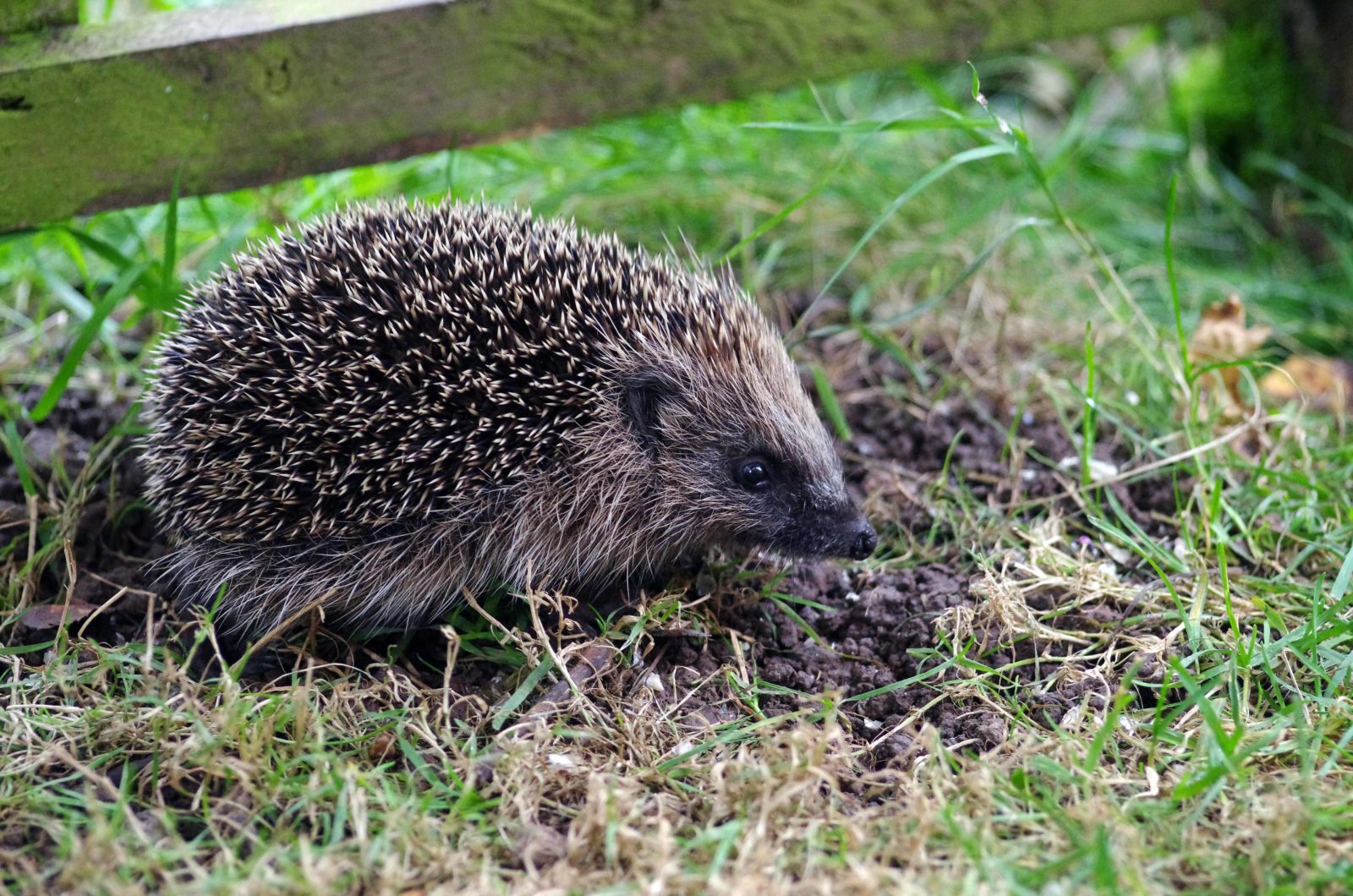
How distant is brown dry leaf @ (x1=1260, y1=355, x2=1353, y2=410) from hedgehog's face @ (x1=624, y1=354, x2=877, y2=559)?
8.25 ft

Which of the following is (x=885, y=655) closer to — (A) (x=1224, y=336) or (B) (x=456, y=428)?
(B) (x=456, y=428)

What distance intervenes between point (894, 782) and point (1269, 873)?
0.95 m

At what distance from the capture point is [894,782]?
10.9 feet

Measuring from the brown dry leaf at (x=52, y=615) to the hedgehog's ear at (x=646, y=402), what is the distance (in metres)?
1.94

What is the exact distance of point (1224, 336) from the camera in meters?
5.43

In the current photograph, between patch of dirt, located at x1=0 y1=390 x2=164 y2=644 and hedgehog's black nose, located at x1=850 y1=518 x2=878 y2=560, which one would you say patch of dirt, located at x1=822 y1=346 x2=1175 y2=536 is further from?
patch of dirt, located at x1=0 y1=390 x2=164 y2=644

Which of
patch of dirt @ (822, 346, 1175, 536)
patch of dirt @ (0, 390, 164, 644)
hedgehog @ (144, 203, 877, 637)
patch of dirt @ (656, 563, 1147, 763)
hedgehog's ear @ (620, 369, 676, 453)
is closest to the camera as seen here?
patch of dirt @ (656, 563, 1147, 763)

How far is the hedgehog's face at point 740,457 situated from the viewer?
13.9 ft

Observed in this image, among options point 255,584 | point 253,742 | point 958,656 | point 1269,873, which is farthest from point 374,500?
point 1269,873

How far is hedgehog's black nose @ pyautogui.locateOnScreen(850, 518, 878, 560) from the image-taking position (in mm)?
4133

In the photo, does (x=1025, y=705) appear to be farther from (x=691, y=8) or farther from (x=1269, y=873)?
(x=691, y=8)

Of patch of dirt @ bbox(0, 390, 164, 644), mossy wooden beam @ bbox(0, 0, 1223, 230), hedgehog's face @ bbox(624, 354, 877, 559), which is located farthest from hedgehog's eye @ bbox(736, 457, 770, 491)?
patch of dirt @ bbox(0, 390, 164, 644)

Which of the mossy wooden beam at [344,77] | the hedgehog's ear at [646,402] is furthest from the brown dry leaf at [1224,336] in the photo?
the hedgehog's ear at [646,402]

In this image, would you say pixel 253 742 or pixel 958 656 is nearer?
pixel 253 742
